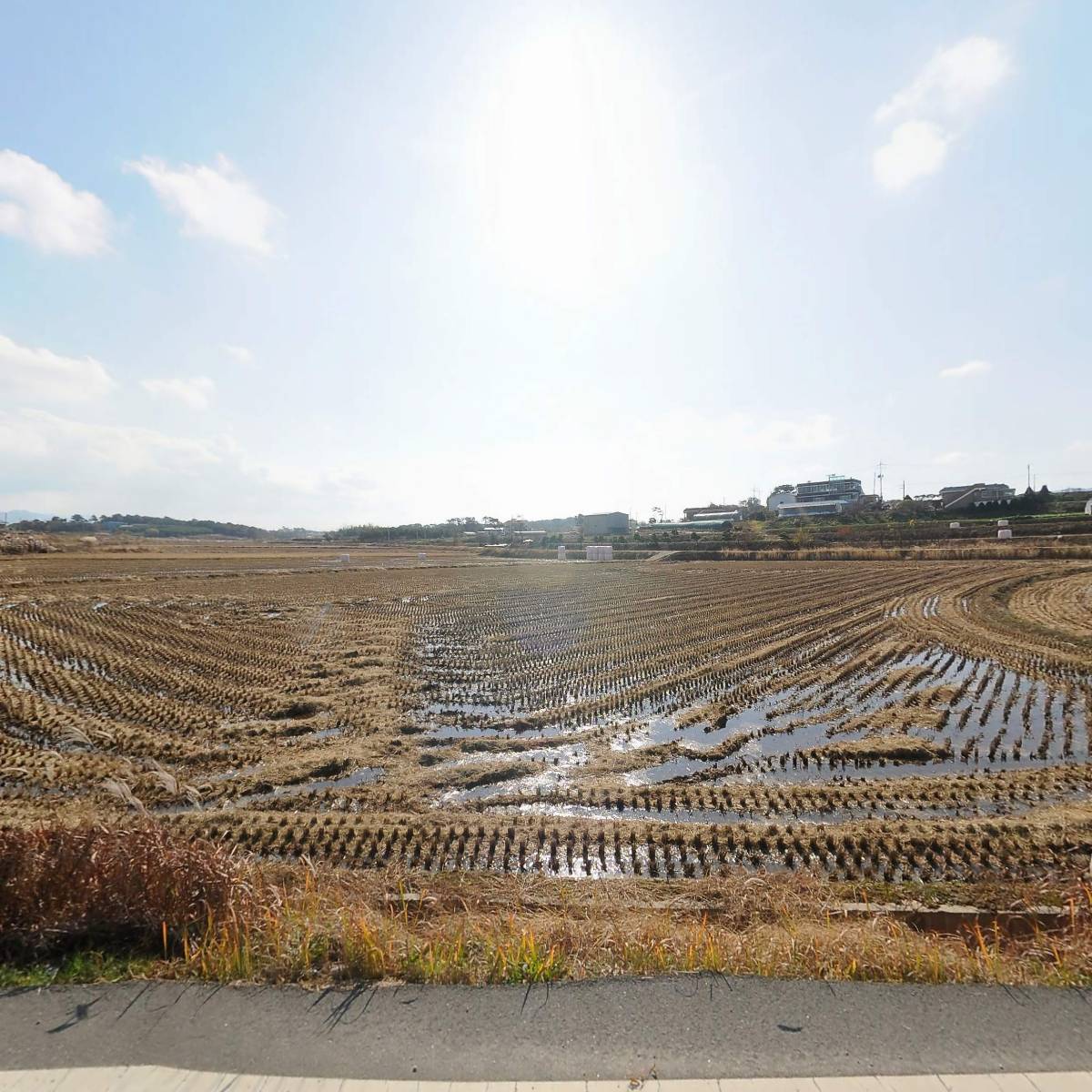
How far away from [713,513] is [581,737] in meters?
113

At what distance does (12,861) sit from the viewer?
12.9 feet

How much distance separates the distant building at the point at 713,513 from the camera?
110m

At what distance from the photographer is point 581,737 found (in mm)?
10508

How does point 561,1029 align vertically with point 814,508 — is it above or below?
below

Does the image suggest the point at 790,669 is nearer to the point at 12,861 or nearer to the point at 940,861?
the point at 940,861

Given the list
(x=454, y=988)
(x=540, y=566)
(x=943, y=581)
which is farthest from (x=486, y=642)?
(x=540, y=566)

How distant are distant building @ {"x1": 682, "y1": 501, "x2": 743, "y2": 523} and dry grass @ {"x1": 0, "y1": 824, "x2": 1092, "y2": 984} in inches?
4166

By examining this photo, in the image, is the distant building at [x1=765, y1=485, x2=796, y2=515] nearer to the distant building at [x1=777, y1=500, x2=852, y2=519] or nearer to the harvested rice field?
the distant building at [x1=777, y1=500, x2=852, y2=519]

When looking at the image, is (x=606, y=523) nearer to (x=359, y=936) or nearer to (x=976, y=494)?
(x=976, y=494)

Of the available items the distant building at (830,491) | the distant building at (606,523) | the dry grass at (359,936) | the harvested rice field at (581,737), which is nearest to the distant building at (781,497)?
the distant building at (830,491)

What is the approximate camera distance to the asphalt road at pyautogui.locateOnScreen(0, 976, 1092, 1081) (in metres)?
2.82

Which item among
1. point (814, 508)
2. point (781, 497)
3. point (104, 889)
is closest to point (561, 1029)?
point (104, 889)

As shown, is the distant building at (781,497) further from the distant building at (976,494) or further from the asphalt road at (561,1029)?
the asphalt road at (561,1029)

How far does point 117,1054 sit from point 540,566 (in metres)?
53.3
